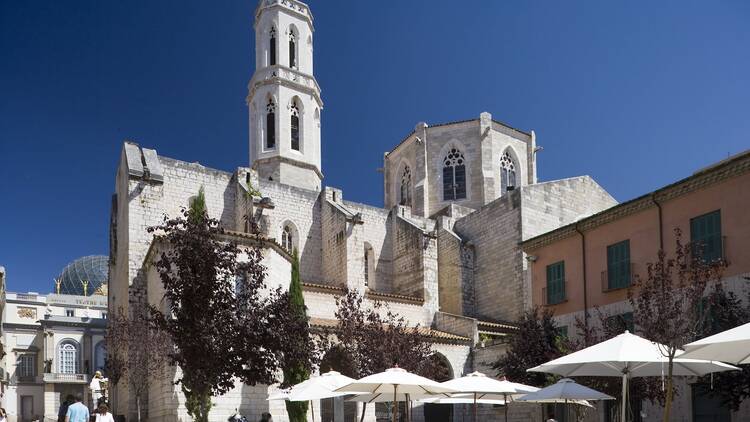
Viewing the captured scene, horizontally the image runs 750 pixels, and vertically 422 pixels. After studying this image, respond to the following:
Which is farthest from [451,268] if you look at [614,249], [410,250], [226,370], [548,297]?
[226,370]

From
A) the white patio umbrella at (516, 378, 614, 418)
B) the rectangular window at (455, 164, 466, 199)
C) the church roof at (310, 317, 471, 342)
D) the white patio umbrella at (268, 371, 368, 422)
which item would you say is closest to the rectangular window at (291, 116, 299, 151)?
the rectangular window at (455, 164, 466, 199)

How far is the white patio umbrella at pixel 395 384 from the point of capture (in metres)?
12.4

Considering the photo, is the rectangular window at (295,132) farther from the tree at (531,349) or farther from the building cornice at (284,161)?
the tree at (531,349)

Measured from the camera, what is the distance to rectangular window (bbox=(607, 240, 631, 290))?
2042 centimetres

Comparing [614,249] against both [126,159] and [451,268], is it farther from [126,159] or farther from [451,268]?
[126,159]

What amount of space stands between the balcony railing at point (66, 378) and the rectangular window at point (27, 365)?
2087 millimetres

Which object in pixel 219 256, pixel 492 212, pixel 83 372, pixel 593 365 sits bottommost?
pixel 83 372

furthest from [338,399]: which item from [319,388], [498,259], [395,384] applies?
[395,384]

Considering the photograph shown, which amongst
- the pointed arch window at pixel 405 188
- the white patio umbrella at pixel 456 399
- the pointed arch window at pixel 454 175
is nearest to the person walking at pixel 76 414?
the white patio umbrella at pixel 456 399

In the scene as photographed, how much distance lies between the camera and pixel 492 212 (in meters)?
33.1

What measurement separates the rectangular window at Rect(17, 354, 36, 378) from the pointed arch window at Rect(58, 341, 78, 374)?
2.08m

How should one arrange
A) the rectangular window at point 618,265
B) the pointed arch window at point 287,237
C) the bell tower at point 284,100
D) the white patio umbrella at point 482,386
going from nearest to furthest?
1. the white patio umbrella at point 482,386
2. the rectangular window at point 618,265
3. the pointed arch window at point 287,237
4. the bell tower at point 284,100

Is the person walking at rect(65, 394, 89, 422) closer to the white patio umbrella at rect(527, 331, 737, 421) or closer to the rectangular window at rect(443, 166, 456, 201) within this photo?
the white patio umbrella at rect(527, 331, 737, 421)

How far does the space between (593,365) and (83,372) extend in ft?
172
